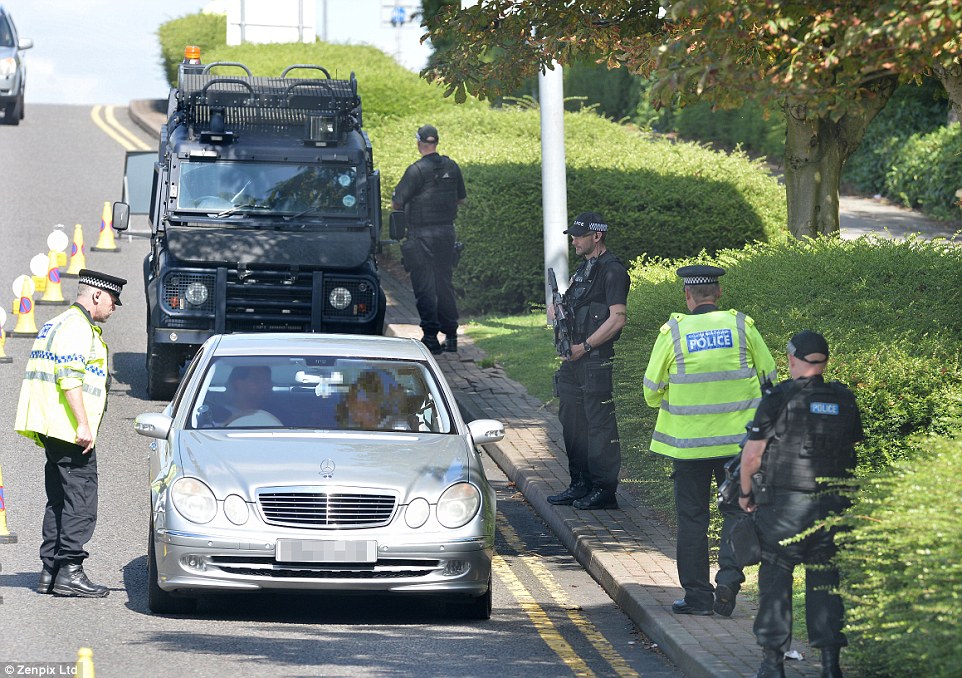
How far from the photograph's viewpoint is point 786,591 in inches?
277

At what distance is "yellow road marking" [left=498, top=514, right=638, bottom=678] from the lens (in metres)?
7.92

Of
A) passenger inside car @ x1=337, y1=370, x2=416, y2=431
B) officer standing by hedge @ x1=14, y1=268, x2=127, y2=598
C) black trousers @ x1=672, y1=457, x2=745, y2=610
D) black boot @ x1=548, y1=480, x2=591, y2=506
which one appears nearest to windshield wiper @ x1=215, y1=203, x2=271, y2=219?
black boot @ x1=548, y1=480, x2=591, y2=506

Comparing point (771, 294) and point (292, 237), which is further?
point (292, 237)

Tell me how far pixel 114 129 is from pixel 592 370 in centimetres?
2838

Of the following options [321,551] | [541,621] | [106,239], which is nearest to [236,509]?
[321,551]

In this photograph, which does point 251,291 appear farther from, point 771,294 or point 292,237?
point 771,294

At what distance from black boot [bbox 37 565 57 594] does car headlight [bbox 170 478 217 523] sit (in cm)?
109

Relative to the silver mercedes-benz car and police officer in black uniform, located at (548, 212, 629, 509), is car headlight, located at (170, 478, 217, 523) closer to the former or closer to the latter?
the silver mercedes-benz car

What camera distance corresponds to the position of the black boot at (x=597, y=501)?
10977 mm

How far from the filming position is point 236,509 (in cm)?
815

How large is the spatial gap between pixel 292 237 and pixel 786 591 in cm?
861

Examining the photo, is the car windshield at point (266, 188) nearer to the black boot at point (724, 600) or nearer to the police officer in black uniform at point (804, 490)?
the black boot at point (724, 600)

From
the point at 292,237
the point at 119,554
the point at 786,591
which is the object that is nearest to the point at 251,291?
the point at 292,237

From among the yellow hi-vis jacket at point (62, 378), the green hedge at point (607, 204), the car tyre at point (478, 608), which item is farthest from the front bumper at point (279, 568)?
the green hedge at point (607, 204)
